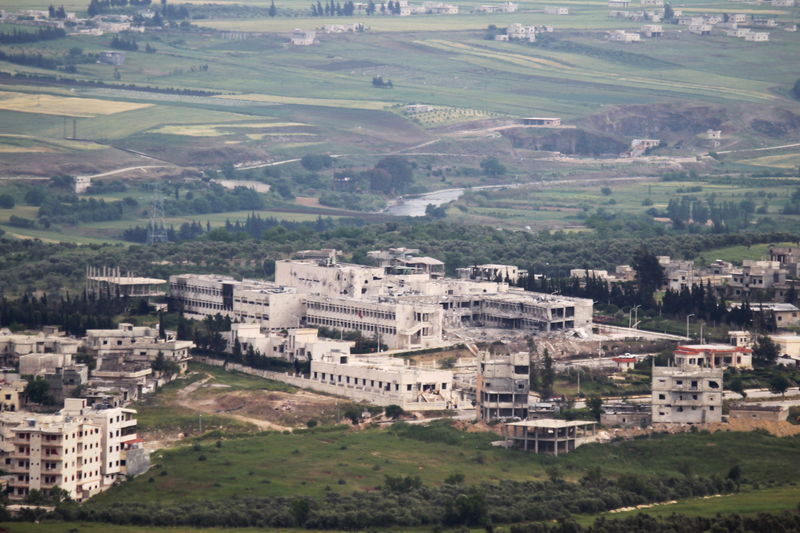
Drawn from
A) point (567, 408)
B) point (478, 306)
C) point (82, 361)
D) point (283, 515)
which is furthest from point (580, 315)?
point (283, 515)

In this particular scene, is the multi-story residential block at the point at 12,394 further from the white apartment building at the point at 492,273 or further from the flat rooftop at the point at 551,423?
the white apartment building at the point at 492,273

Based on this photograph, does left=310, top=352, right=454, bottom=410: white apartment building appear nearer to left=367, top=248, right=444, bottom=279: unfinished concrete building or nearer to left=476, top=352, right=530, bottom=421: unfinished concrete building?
left=476, top=352, right=530, bottom=421: unfinished concrete building

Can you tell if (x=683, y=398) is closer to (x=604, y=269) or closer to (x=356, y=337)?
(x=356, y=337)

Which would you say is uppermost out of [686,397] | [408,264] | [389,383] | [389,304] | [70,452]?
[70,452]

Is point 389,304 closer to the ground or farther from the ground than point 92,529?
farther from the ground

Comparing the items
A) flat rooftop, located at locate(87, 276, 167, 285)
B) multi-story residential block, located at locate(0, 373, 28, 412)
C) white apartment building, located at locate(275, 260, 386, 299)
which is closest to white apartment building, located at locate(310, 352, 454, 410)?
multi-story residential block, located at locate(0, 373, 28, 412)

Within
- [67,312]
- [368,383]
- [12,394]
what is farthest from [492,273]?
[12,394]

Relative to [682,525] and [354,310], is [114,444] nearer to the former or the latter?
[682,525]
